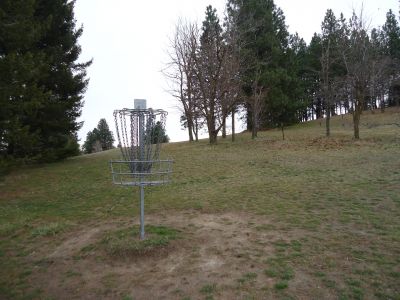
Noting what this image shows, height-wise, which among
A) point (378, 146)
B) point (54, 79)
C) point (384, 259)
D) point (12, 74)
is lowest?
point (384, 259)

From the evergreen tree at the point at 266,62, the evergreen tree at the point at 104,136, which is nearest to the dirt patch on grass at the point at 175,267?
the evergreen tree at the point at 266,62

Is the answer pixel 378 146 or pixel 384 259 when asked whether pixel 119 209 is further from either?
pixel 378 146

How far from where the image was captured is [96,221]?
8617 millimetres

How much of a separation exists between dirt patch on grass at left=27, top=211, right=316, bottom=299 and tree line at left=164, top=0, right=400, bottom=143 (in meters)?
18.1

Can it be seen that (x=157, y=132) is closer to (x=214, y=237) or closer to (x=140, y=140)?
(x=140, y=140)

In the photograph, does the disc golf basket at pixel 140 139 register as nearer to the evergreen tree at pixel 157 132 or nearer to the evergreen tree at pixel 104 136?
the evergreen tree at pixel 157 132

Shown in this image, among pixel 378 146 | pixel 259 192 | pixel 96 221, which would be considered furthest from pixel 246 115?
pixel 96 221

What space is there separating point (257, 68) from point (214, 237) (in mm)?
24890

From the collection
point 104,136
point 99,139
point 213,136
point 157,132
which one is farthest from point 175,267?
point 104,136

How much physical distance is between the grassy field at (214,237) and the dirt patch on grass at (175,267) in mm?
20

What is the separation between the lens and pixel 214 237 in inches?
271

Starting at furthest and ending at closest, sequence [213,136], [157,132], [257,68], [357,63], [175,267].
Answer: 1. [257,68]
2. [213,136]
3. [357,63]
4. [157,132]
5. [175,267]

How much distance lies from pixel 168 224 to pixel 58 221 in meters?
2.95

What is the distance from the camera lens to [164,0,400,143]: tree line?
2466cm
